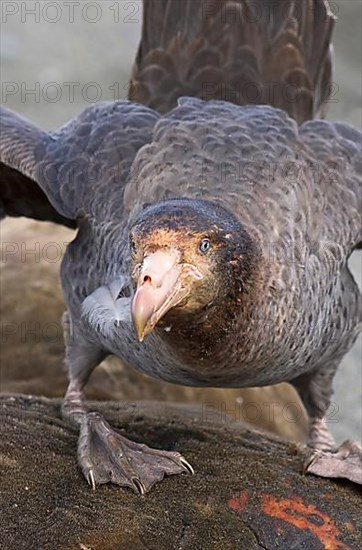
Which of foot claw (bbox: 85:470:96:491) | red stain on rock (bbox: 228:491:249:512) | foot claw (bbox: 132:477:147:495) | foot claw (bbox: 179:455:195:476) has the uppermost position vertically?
red stain on rock (bbox: 228:491:249:512)

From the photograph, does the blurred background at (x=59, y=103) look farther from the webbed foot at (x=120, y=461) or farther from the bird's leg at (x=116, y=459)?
the webbed foot at (x=120, y=461)

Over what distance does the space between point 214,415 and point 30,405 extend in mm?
814

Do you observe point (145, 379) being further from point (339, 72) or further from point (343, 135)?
point (339, 72)

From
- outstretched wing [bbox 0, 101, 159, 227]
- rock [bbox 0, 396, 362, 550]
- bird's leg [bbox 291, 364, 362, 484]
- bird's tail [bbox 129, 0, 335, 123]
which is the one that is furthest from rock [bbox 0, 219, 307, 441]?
rock [bbox 0, 396, 362, 550]

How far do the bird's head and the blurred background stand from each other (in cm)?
212

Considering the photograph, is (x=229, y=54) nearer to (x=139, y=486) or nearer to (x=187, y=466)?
(x=187, y=466)

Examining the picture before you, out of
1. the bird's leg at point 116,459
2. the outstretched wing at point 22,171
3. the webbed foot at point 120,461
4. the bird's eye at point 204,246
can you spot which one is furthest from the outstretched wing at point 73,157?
the bird's eye at point 204,246

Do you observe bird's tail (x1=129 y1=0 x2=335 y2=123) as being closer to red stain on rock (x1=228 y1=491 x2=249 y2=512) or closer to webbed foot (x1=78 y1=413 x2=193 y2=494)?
webbed foot (x1=78 y1=413 x2=193 y2=494)

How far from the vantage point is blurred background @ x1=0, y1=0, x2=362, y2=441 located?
17.8 feet

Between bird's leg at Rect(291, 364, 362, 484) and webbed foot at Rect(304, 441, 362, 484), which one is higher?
webbed foot at Rect(304, 441, 362, 484)

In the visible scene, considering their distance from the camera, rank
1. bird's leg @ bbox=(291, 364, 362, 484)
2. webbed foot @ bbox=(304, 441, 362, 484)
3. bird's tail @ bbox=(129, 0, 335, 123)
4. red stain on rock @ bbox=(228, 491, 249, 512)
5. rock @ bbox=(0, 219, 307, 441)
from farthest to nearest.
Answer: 1. rock @ bbox=(0, 219, 307, 441)
2. bird's tail @ bbox=(129, 0, 335, 123)
3. bird's leg @ bbox=(291, 364, 362, 484)
4. webbed foot @ bbox=(304, 441, 362, 484)
5. red stain on rock @ bbox=(228, 491, 249, 512)

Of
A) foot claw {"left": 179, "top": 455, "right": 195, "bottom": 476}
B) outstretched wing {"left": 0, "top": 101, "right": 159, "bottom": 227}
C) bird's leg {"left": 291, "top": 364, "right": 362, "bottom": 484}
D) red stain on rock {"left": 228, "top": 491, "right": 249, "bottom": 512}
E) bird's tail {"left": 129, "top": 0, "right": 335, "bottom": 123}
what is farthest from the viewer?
bird's tail {"left": 129, "top": 0, "right": 335, "bottom": 123}

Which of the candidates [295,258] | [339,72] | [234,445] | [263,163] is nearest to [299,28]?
[263,163]

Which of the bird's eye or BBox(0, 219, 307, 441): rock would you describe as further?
BBox(0, 219, 307, 441): rock
